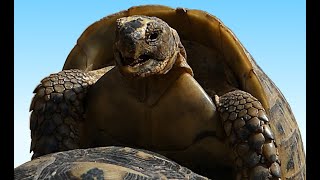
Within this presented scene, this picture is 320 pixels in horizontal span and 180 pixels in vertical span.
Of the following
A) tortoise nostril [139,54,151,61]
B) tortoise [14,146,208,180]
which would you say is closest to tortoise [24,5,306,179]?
tortoise nostril [139,54,151,61]

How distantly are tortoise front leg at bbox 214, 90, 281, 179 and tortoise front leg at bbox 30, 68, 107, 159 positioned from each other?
81cm

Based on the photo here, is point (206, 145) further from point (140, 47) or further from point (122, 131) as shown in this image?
point (140, 47)

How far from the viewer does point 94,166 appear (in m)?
2.50

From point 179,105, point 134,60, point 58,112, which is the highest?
point 134,60

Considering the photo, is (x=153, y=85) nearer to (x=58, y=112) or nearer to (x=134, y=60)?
(x=134, y=60)

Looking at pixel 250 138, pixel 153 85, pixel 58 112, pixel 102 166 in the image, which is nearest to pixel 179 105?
pixel 153 85

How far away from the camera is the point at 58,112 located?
3570 mm

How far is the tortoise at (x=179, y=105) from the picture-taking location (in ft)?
10.6

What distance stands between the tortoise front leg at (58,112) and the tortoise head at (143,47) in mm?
627

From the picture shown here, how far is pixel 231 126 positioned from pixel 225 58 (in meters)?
0.56

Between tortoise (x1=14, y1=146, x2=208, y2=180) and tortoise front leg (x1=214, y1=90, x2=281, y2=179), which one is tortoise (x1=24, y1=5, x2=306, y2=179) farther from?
tortoise (x1=14, y1=146, x2=208, y2=180)

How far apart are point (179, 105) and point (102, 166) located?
956 mm
